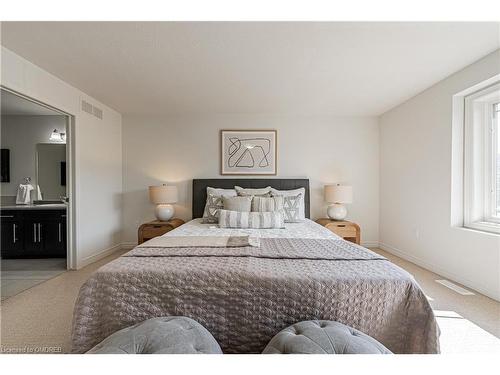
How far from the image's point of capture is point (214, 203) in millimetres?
3721

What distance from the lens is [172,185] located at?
438 centimetres

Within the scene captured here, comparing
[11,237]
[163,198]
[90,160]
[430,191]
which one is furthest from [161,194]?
[430,191]

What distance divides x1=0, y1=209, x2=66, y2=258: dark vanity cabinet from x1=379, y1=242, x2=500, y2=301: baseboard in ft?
16.8

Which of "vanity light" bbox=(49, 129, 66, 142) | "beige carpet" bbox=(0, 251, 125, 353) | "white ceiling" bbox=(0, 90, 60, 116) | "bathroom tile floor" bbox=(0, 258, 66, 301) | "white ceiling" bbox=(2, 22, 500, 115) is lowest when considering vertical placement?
"bathroom tile floor" bbox=(0, 258, 66, 301)

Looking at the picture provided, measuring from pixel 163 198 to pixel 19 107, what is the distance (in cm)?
275

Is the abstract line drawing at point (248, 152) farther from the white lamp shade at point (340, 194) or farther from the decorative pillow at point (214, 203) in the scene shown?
the white lamp shade at point (340, 194)

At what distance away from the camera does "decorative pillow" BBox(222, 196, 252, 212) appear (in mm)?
3469

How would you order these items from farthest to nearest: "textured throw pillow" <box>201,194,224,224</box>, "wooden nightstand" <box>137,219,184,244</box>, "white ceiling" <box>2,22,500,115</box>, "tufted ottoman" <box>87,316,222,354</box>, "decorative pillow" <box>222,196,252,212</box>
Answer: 1. "wooden nightstand" <box>137,219,184,244</box>
2. "textured throw pillow" <box>201,194,224,224</box>
3. "decorative pillow" <box>222,196,252,212</box>
4. "white ceiling" <box>2,22,500,115</box>
5. "tufted ottoman" <box>87,316,222,354</box>

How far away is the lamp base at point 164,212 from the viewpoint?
13.1ft

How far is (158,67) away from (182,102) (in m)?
1.15

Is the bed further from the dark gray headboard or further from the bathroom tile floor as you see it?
the dark gray headboard

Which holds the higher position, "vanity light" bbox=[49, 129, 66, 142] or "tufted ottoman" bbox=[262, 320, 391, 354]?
"vanity light" bbox=[49, 129, 66, 142]

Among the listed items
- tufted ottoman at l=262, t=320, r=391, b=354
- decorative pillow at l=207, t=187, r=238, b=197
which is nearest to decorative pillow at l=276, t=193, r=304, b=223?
decorative pillow at l=207, t=187, r=238, b=197
